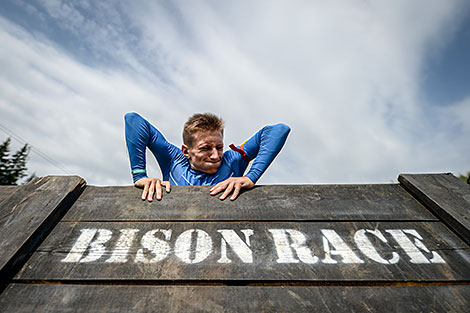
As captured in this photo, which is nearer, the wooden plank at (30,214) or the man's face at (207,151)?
the wooden plank at (30,214)

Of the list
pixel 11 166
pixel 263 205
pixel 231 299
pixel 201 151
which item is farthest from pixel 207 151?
pixel 11 166

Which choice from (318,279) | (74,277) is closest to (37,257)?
(74,277)

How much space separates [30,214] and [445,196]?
202cm

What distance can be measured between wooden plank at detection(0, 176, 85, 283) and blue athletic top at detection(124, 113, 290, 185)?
1.95ft

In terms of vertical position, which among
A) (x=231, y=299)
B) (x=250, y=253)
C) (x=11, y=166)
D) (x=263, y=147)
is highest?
(x=11, y=166)

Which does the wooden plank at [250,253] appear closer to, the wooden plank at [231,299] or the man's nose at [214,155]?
the wooden plank at [231,299]

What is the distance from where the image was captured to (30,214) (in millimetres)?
1362

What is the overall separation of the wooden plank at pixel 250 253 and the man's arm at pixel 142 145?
53cm

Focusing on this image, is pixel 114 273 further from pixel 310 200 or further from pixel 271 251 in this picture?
pixel 310 200

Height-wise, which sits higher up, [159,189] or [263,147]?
[263,147]

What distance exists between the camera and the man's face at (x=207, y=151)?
2.50 meters

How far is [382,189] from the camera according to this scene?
1.66 metres

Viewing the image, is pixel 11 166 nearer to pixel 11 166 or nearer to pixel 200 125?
pixel 11 166

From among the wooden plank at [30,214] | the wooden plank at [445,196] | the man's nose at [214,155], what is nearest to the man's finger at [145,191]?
the wooden plank at [30,214]
